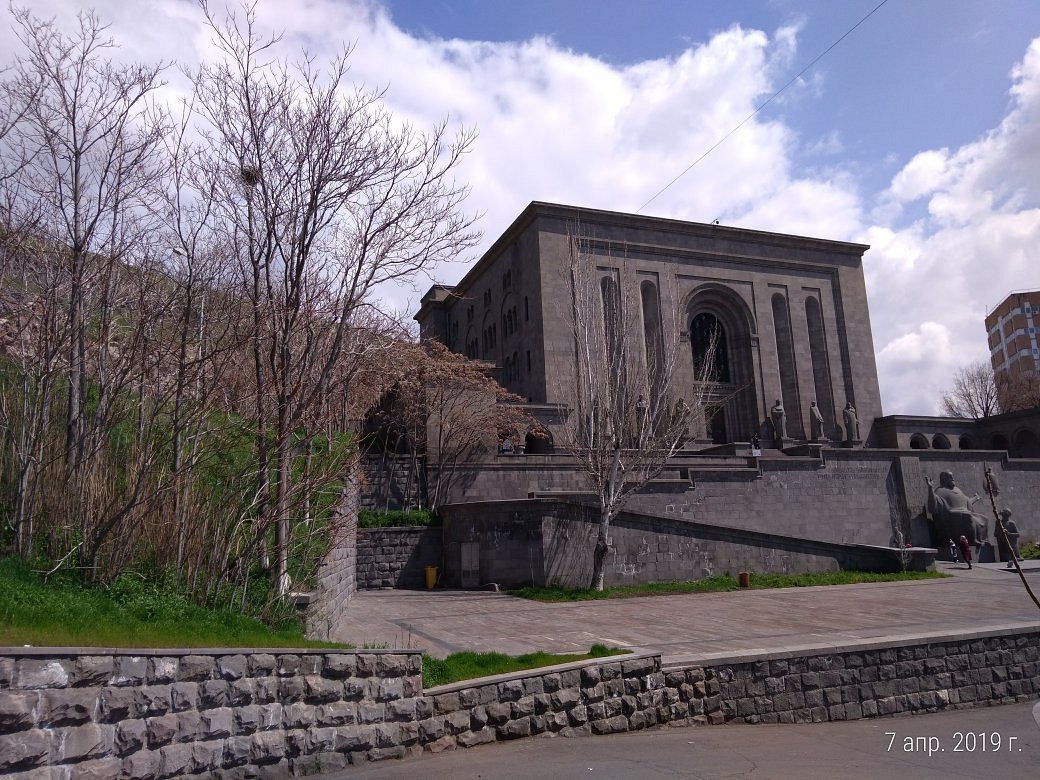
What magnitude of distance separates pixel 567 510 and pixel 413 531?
4.54 m

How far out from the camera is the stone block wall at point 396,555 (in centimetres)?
1977

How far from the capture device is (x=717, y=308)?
133 feet

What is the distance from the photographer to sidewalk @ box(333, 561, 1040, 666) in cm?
1090

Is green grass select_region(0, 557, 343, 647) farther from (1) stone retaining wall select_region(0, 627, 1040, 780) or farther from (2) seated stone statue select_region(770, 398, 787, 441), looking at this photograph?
(2) seated stone statue select_region(770, 398, 787, 441)

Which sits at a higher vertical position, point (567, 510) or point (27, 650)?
point (567, 510)

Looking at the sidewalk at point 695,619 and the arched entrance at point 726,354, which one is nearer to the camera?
the sidewalk at point 695,619

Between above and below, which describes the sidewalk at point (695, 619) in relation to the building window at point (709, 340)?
below

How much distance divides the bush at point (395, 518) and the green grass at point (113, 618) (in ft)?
41.3

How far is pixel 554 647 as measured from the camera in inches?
419

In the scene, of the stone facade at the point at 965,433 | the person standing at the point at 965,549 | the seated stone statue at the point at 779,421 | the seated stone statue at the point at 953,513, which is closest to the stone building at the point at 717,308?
the seated stone statue at the point at 779,421

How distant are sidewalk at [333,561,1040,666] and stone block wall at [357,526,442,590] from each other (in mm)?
906

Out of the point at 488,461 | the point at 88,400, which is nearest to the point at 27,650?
the point at 88,400

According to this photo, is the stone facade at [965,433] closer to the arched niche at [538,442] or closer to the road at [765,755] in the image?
the arched niche at [538,442]

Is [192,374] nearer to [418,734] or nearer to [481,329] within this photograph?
[418,734]
